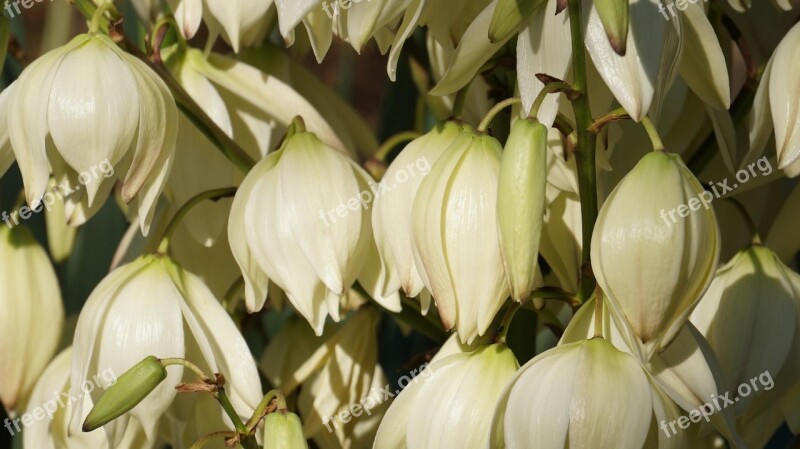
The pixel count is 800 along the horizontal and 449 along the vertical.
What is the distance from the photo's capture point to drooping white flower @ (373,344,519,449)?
17.8 inches

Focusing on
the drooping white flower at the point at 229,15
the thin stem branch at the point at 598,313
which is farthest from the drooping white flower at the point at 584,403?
the drooping white flower at the point at 229,15

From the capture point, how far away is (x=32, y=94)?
484mm

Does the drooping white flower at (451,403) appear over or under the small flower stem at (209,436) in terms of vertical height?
under

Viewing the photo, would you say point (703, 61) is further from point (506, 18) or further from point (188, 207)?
point (188, 207)

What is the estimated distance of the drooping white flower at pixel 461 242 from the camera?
45 centimetres

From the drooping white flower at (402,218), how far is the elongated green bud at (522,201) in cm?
7

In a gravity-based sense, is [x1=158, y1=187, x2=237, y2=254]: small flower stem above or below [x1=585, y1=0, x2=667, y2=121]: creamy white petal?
above

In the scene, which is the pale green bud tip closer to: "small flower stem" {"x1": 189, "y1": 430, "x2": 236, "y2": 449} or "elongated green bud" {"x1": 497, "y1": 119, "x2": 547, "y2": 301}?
"small flower stem" {"x1": 189, "y1": 430, "x2": 236, "y2": 449}

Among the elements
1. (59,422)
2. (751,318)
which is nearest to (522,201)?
(751,318)

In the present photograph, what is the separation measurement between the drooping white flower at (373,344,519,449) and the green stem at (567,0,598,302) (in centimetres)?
6

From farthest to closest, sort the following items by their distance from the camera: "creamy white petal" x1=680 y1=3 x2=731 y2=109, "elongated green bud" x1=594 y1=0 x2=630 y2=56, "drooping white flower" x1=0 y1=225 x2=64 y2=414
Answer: "drooping white flower" x1=0 y1=225 x2=64 y2=414 → "creamy white petal" x1=680 y1=3 x2=731 y2=109 → "elongated green bud" x1=594 y1=0 x2=630 y2=56

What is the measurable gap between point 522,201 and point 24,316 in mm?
297

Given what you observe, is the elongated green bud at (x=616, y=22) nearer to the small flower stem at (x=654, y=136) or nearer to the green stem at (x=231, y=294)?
the small flower stem at (x=654, y=136)

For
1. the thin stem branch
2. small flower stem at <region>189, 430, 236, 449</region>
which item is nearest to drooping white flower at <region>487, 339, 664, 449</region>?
the thin stem branch
